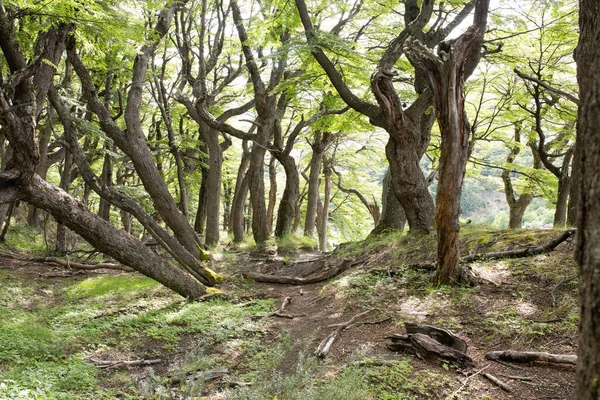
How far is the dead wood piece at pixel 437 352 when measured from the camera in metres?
3.93

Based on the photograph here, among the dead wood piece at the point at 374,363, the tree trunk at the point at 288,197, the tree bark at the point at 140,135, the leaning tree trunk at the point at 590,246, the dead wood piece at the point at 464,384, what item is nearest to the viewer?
the leaning tree trunk at the point at 590,246

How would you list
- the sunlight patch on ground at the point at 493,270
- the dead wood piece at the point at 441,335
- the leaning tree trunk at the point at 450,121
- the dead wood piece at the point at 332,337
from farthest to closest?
the sunlight patch on ground at the point at 493,270
the leaning tree trunk at the point at 450,121
the dead wood piece at the point at 332,337
the dead wood piece at the point at 441,335

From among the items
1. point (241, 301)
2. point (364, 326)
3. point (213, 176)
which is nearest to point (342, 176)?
point (213, 176)

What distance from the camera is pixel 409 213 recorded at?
8398mm

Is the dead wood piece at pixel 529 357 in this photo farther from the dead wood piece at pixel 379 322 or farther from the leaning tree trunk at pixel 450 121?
the leaning tree trunk at pixel 450 121

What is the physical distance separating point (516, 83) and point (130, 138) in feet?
34.3

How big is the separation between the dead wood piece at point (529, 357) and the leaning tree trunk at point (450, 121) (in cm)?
192

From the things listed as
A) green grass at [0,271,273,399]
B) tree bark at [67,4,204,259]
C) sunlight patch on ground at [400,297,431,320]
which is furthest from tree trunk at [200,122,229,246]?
sunlight patch on ground at [400,297,431,320]

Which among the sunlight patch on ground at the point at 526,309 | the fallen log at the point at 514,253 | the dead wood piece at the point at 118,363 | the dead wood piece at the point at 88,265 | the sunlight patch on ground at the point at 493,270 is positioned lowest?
the dead wood piece at the point at 118,363

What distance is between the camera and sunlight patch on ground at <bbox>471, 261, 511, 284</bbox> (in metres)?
5.76

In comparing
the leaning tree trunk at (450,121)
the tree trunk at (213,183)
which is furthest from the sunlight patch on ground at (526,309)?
→ the tree trunk at (213,183)

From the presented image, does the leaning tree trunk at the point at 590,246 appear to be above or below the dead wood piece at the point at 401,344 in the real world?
above

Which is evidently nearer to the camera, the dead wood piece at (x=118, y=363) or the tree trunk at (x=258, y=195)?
the dead wood piece at (x=118, y=363)

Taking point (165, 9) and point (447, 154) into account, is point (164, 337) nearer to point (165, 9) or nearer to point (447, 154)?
point (447, 154)
